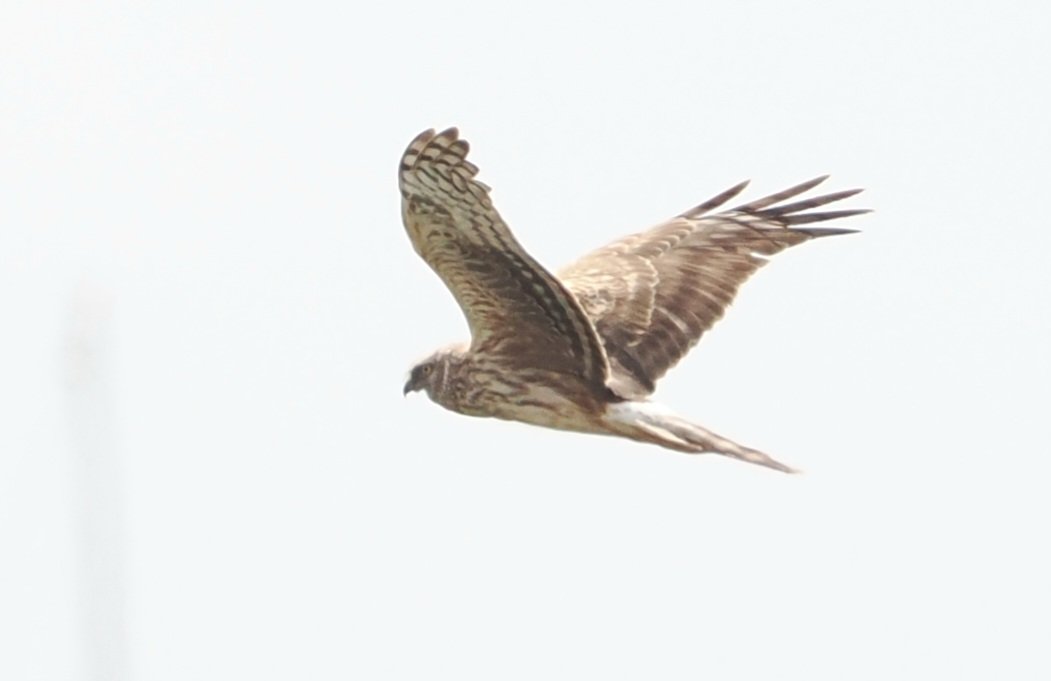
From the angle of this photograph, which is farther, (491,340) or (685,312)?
(685,312)

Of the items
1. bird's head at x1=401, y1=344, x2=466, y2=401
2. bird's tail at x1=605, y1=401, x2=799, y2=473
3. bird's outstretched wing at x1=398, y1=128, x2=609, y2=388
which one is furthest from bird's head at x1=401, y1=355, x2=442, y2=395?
bird's tail at x1=605, y1=401, x2=799, y2=473

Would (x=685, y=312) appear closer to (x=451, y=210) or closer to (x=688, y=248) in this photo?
(x=688, y=248)

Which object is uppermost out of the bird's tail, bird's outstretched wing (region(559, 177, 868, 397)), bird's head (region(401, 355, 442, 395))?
bird's outstretched wing (region(559, 177, 868, 397))

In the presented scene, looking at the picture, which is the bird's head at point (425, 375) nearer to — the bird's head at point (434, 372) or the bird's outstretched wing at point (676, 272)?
the bird's head at point (434, 372)

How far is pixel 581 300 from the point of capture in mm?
11727

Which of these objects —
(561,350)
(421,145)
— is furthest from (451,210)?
(561,350)

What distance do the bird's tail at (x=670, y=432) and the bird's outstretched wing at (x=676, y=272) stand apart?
1.03 ft

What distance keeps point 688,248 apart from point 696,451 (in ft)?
5.67

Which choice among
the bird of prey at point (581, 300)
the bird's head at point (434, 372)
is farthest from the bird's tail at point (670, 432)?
the bird's head at point (434, 372)

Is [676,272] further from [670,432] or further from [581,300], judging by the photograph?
[670,432]

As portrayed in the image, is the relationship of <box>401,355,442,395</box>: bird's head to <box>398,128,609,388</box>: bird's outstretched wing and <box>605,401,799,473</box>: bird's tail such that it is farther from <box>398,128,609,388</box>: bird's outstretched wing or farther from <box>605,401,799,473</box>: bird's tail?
<box>605,401,799,473</box>: bird's tail

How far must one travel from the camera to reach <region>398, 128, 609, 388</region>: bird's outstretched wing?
32.5ft

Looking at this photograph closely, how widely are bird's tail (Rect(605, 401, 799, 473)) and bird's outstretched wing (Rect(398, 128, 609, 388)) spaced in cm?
18

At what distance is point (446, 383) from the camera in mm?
11242
